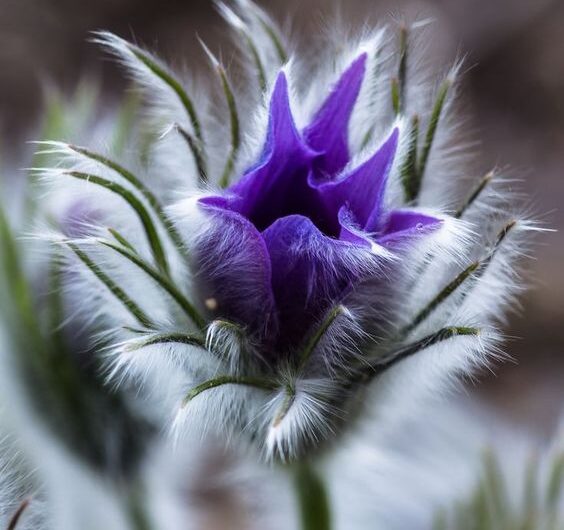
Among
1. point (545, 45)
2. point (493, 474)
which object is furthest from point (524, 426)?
point (545, 45)

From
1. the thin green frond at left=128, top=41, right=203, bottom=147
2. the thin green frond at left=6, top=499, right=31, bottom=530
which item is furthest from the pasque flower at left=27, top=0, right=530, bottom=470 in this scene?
the thin green frond at left=6, top=499, right=31, bottom=530

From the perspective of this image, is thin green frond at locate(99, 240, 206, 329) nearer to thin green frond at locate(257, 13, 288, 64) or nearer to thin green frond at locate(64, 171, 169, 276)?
thin green frond at locate(64, 171, 169, 276)

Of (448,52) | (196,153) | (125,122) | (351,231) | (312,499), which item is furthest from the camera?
(448,52)

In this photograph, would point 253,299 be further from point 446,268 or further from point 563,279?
point 563,279

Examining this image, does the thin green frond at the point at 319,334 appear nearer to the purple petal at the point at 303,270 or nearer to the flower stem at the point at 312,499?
the purple petal at the point at 303,270

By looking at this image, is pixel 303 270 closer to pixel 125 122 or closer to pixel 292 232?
pixel 292 232

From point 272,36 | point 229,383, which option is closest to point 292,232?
point 229,383

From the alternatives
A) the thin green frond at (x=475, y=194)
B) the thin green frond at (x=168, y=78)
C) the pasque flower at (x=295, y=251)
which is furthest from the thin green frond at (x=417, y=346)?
the thin green frond at (x=168, y=78)
